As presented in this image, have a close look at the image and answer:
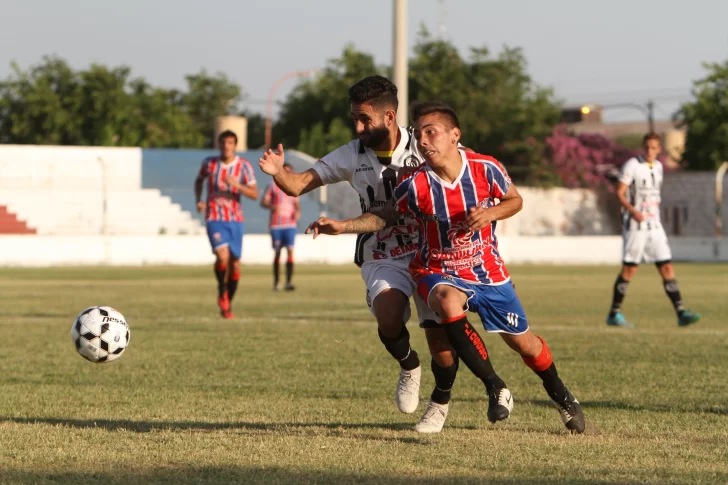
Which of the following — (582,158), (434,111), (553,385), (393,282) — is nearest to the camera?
(434,111)

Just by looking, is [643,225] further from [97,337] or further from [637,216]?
[97,337]

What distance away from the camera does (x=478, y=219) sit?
19.2ft

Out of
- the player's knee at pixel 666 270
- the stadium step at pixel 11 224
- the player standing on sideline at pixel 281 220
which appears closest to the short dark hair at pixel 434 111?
the player's knee at pixel 666 270

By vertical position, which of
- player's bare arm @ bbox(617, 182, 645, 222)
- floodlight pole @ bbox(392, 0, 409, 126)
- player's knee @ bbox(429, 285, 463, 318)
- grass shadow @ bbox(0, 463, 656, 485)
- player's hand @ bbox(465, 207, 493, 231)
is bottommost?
grass shadow @ bbox(0, 463, 656, 485)

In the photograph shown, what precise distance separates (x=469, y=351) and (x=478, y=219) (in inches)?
27.5

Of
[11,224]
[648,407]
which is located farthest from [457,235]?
[11,224]

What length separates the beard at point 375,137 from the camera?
6609mm

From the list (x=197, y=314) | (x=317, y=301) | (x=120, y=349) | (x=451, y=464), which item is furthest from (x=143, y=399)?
(x=317, y=301)

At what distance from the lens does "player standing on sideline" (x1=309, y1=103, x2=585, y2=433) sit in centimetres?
606

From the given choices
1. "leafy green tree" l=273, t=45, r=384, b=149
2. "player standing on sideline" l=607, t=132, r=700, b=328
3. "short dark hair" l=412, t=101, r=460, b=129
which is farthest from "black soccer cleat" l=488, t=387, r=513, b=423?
"leafy green tree" l=273, t=45, r=384, b=149

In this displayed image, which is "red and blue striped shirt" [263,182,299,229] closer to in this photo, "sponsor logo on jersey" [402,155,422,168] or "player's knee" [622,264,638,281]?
"player's knee" [622,264,638,281]

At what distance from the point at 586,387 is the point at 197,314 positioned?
8.01 m

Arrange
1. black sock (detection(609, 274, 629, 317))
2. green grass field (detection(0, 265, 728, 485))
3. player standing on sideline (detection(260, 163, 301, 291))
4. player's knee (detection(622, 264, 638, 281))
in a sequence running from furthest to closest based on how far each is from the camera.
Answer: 1. player standing on sideline (detection(260, 163, 301, 291))
2. player's knee (detection(622, 264, 638, 281))
3. black sock (detection(609, 274, 629, 317))
4. green grass field (detection(0, 265, 728, 485))

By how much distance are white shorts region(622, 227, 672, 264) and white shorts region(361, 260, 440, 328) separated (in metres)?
7.78
